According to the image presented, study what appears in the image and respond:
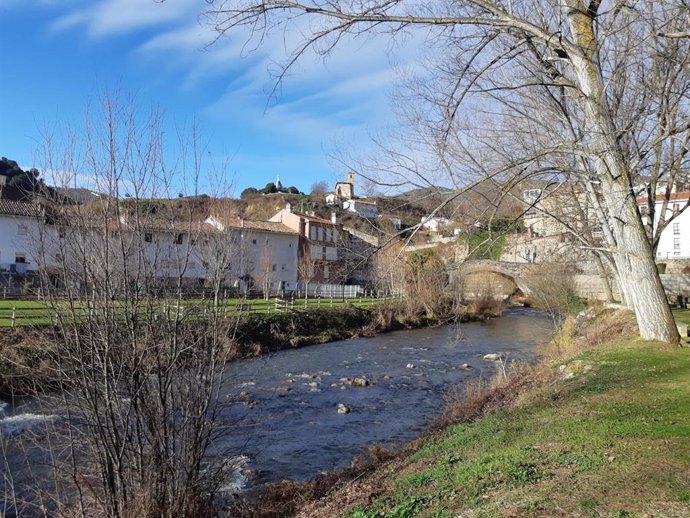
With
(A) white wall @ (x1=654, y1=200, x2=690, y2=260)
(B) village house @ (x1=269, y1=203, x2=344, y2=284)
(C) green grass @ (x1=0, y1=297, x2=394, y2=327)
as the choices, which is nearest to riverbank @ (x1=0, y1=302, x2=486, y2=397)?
(C) green grass @ (x1=0, y1=297, x2=394, y2=327)

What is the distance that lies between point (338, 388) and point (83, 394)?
10.9m

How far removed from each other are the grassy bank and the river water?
2.51 m

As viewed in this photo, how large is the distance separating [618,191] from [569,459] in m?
5.68

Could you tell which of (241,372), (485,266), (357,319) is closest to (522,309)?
(485,266)

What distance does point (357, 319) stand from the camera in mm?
30828

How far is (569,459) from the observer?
532cm

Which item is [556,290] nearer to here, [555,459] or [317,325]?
[317,325]

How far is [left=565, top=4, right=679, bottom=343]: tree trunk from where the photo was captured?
8477 mm

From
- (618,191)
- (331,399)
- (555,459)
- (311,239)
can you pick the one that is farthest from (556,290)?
(311,239)

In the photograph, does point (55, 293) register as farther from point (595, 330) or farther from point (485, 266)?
point (485, 266)

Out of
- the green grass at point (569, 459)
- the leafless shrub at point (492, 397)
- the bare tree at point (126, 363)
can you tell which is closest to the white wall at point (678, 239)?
the leafless shrub at point (492, 397)

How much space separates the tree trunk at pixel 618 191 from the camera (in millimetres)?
8477

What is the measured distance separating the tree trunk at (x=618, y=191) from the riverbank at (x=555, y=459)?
23.4 inches

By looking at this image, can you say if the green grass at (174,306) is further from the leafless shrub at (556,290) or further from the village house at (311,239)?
the village house at (311,239)
